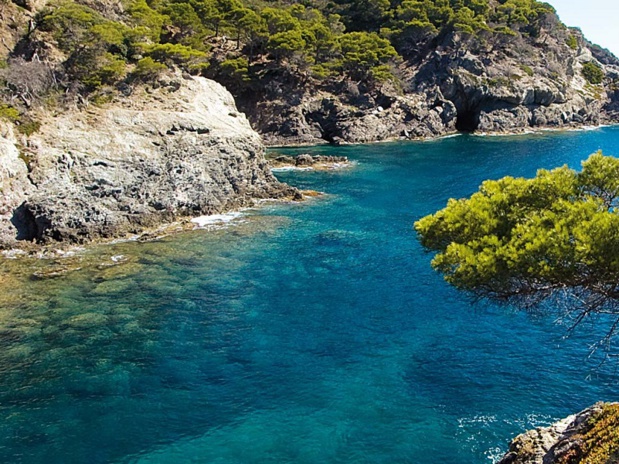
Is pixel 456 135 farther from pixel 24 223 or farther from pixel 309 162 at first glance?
pixel 24 223

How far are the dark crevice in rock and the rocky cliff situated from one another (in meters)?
37.3

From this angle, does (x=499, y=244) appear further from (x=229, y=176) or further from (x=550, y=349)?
(x=229, y=176)

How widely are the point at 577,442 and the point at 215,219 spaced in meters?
39.3

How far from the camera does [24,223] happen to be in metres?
40.2

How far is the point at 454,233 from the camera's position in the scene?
52.4 ft

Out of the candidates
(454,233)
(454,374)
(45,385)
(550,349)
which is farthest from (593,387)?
(45,385)

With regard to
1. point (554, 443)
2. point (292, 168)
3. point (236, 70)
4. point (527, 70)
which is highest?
point (527, 70)

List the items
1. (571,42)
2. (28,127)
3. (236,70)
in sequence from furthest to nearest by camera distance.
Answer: (571,42)
(236,70)
(28,127)

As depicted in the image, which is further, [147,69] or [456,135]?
[456,135]

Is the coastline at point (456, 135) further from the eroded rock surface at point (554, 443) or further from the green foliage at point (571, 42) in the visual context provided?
the eroded rock surface at point (554, 443)

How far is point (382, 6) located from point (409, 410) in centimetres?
11623

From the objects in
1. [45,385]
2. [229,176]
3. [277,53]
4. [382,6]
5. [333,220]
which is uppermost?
[382,6]

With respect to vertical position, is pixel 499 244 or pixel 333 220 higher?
pixel 499 244

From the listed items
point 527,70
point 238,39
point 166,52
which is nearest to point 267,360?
point 166,52
